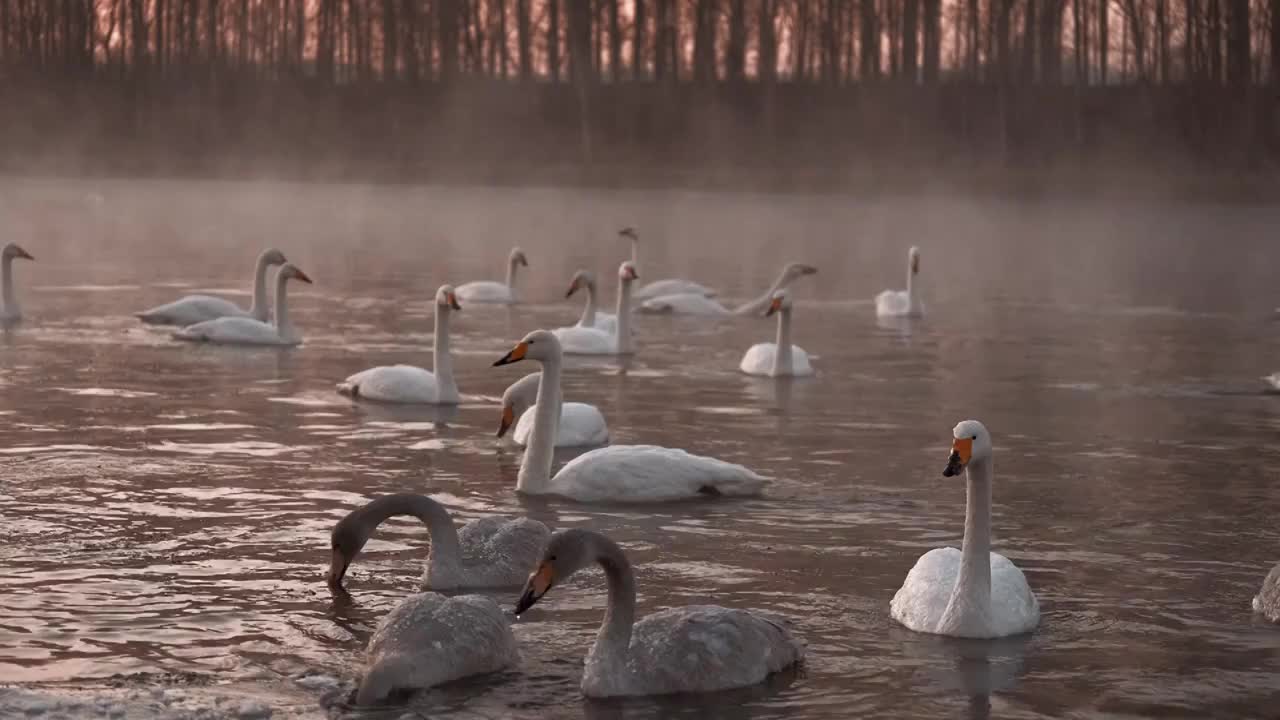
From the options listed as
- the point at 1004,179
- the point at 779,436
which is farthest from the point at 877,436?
the point at 1004,179

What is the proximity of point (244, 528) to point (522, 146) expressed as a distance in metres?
52.3

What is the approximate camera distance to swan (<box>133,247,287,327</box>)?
69.0 ft

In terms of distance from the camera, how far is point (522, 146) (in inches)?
2474

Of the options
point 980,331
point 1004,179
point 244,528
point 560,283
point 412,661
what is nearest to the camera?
point 412,661

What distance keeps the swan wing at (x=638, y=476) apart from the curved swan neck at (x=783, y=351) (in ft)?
20.4

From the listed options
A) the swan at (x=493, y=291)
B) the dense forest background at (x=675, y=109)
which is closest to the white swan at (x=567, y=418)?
the swan at (x=493, y=291)

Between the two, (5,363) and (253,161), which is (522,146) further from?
(5,363)

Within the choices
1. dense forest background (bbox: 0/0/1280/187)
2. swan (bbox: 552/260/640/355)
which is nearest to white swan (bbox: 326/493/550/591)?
swan (bbox: 552/260/640/355)

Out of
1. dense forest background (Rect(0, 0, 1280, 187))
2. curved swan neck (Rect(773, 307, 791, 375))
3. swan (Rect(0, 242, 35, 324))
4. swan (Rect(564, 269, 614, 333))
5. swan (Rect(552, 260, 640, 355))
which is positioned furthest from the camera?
dense forest background (Rect(0, 0, 1280, 187))

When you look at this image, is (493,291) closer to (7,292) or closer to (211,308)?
(211,308)

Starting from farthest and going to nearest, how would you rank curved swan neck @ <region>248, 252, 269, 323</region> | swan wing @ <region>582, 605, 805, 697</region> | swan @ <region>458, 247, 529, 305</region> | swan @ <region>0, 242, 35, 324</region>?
1. swan @ <region>458, 247, 529, 305</region>
2. swan @ <region>0, 242, 35, 324</region>
3. curved swan neck @ <region>248, 252, 269, 323</region>
4. swan wing @ <region>582, 605, 805, 697</region>

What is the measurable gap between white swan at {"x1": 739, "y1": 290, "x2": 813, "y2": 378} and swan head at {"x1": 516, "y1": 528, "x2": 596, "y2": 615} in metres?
10.1

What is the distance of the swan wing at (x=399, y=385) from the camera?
15773mm

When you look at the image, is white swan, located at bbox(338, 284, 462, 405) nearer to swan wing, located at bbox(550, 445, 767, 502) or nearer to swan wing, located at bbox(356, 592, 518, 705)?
swan wing, located at bbox(550, 445, 767, 502)
